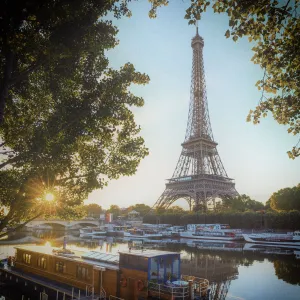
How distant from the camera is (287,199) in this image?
282 feet

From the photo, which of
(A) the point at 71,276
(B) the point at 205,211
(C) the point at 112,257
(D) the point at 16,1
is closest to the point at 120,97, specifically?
(D) the point at 16,1

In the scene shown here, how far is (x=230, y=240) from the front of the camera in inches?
2606

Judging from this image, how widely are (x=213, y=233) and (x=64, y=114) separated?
217 ft

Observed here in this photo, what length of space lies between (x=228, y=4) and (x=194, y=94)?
346 ft

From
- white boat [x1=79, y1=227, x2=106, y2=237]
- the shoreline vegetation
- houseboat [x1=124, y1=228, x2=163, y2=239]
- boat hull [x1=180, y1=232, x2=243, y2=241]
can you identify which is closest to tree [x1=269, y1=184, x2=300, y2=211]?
the shoreline vegetation

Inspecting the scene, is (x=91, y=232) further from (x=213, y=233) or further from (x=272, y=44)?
(x=272, y=44)

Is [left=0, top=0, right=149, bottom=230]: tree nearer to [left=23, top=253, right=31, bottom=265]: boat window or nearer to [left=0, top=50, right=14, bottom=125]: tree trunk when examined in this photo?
[left=0, top=50, right=14, bottom=125]: tree trunk

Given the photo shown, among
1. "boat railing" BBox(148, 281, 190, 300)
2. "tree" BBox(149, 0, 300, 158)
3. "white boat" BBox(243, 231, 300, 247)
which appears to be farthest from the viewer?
"white boat" BBox(243, 231, 300, 247)

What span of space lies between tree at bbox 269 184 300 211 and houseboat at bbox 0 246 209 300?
250 feet

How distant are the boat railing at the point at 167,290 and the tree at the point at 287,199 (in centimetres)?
7915

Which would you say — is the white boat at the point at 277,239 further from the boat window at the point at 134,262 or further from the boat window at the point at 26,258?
the boat window at the point at 26,258

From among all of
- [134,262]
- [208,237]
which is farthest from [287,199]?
[134,262]

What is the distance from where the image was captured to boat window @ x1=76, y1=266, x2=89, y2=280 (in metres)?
19.2

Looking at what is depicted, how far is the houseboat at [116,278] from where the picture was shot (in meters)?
16.4
